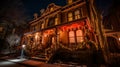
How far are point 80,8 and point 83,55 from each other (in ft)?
23.3

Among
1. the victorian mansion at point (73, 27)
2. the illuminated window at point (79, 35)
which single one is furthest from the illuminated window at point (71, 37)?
the illuminated window at point (79, 35)

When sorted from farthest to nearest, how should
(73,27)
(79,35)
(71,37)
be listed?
(71,37)
(73,27)
(79,35)

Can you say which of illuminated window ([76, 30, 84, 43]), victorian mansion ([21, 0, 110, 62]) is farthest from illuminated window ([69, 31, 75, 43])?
illuminated window ([76, 30, 84, 43])

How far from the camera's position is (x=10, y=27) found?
18.1 metres

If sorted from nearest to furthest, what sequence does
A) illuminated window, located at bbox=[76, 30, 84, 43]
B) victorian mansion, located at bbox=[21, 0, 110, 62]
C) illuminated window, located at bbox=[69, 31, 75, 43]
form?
victorian mansion, located at bbox=[21, 0, 110, 62]
illuminated window, located at bbox=[76, 30, 84, 43]
illuminated window, located at bbox=[69, 31, 75, 43]

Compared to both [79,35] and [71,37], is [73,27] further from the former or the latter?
[71,37]

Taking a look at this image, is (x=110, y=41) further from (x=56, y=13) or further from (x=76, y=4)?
(x=56, y=13)

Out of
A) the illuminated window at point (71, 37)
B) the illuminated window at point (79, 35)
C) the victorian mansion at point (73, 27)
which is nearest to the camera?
the victorian mansion at point (73, 27)

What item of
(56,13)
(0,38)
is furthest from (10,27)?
(56,13)

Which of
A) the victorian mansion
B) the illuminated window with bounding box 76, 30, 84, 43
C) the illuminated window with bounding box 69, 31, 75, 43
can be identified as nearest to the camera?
the victorian mansion

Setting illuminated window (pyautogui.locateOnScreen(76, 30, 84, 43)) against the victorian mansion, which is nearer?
the victorian mansion

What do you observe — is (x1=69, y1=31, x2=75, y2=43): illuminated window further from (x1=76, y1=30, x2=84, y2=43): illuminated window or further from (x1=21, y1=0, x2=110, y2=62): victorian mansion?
(x1=76, y1=30, x2=84, y2=43): illuminated window

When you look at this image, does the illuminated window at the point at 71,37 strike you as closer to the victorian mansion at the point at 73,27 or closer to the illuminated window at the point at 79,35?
the victorian mansion at the point at 73,27

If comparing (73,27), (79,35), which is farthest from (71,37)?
(73,27)
